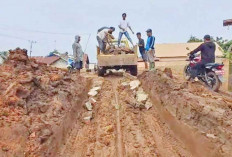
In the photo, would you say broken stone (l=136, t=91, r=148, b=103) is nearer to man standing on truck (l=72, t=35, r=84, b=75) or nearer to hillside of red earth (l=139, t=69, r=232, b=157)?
hillside of red earth (l=139, t=69, r=232, b=157)

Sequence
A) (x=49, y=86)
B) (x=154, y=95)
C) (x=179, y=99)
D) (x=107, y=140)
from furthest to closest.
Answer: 1. (x=154, y=95)
2. (x=49, y=86)
3. (x=179, y=99)
4. (x=107, y=140)

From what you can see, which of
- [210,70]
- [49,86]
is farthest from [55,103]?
[210,70]

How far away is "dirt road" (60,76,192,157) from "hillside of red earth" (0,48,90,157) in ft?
1.43

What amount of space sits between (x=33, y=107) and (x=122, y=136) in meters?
2.02

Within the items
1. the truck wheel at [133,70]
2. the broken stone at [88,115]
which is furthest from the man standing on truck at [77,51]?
the broken stone at [88,115]

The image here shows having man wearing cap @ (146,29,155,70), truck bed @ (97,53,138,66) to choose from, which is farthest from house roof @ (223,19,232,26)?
man wearing cap @ (146,29,155,70)

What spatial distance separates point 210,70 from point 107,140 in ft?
16.2

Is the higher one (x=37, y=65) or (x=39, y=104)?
(x=37, y=65)

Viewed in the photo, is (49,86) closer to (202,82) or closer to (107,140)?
(107,140)

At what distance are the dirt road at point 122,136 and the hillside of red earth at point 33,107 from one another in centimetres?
44

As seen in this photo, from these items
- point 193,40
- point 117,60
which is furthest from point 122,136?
point 193,40

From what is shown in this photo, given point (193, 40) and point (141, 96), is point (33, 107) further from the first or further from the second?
point (193, 40)

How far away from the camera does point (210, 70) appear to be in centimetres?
1106

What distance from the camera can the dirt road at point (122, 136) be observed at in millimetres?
7020
